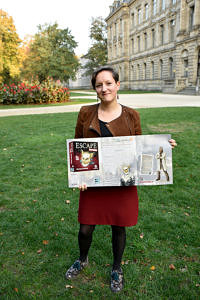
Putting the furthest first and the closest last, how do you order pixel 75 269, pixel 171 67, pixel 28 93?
pixel 171 67 < pixel 28 93 < pixel 75 269

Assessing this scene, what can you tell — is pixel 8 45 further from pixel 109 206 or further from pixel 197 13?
pixel 109 206

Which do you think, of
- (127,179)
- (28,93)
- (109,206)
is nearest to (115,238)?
(109,206)

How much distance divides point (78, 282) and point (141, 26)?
54.5 meters

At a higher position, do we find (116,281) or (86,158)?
(86,158)

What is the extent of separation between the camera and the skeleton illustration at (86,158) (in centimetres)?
209

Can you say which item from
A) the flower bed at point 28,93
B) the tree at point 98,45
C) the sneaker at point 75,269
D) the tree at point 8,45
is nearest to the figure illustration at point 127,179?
the sneaker at point 75,269

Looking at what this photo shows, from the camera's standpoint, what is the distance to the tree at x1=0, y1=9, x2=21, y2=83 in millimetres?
30469

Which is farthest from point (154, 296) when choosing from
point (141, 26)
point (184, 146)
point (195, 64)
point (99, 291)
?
point (141, 26)

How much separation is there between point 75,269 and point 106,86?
1981mm

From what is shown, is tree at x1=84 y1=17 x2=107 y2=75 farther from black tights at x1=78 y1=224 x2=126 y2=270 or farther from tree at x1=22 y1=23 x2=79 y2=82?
black tights at x1=78 y1=224 x2=126 y2=270

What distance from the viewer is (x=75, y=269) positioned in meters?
2.71

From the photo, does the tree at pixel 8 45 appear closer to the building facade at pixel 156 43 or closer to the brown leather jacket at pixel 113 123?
the building facade at pixel 156 43

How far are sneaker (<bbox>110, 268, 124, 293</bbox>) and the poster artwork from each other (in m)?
1.27

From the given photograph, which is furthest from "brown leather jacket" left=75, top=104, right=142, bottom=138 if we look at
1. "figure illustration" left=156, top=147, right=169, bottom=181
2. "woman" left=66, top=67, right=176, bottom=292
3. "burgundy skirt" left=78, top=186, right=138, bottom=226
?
"burgundy skirt" left=78, top=186, right=138, bottom=226
